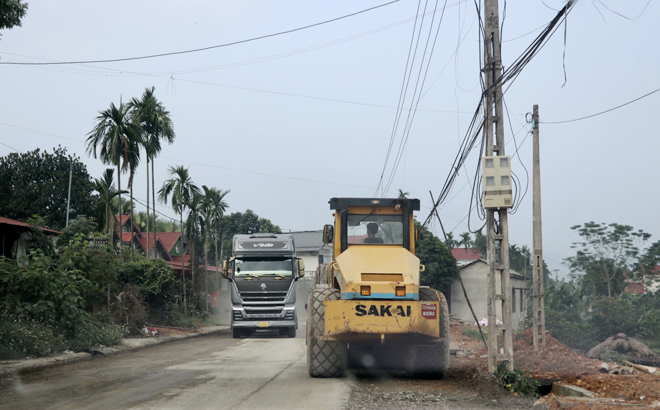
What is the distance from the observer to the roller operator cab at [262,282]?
2328 cm

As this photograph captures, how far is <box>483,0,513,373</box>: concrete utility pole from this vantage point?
11.2 m

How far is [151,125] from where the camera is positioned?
33.8 meters

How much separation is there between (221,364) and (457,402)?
6.99m

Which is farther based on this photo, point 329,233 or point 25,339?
point 25,339

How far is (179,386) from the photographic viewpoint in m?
10.5

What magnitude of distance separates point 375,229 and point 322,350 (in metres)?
2.82

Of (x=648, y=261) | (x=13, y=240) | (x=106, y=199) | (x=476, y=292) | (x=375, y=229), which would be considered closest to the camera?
(x=375, y=229)

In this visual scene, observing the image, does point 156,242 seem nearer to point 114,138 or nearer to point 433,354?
point 114,138

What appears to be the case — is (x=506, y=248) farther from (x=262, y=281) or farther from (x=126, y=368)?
(x=262, y=281)

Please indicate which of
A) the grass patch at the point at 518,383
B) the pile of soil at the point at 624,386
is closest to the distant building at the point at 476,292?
the pile of soil at the point at 624,386

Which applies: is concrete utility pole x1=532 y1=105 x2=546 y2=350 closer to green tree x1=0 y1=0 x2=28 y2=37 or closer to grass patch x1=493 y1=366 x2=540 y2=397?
grass patch x1=493 y1=366 x2=540 y2=397

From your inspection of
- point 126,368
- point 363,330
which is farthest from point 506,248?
point 126,368

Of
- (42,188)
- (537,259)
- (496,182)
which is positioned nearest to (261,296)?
(537,259)

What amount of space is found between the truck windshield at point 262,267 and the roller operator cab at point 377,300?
34.9ft
